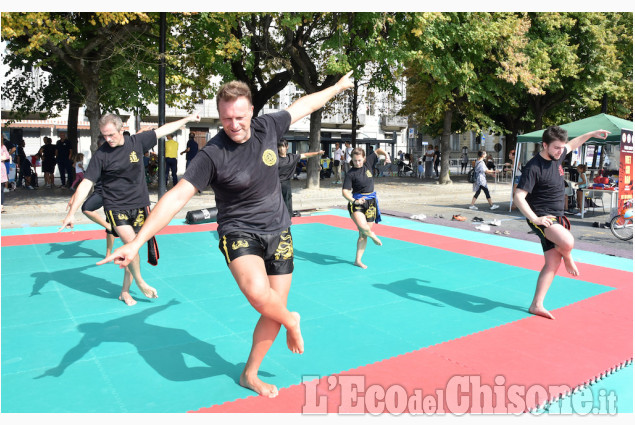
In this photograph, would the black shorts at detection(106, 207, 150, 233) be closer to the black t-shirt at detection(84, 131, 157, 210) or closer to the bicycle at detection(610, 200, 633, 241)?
the black t-shirt at detection(84, 131, 157, 210)

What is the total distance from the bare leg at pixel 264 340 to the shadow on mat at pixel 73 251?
5.25 meters

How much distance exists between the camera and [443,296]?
6.02 meters

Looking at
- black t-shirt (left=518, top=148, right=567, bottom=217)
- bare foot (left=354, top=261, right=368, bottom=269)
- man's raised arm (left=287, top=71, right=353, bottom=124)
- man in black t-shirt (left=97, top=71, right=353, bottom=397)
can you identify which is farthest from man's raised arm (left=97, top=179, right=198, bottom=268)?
bare foot (left=354, top=261, right=368, bottom=269)

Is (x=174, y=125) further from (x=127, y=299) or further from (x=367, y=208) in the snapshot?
(x=367, y=208)

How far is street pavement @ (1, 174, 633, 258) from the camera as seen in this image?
1056cm

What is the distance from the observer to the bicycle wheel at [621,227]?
10172 millimetres

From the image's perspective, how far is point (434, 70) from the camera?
17844mm

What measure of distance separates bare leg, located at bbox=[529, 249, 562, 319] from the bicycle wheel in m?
6.01

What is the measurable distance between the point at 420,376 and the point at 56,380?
8.71 ft

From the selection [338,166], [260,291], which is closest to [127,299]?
[260,291]

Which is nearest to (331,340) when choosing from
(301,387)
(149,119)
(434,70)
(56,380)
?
(301,387)

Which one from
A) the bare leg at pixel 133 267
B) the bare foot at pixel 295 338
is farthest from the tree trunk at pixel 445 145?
the bare foot at pixel 295 338

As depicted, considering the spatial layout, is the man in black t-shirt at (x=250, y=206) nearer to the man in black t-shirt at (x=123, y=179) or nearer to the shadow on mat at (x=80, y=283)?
the man in black t-shirt at (x=123, y=179)

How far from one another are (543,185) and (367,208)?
2718mm
